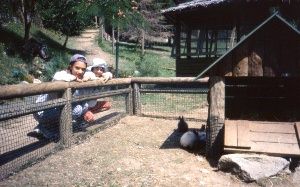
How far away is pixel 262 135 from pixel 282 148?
0.33 metres

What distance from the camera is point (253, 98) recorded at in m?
6.11

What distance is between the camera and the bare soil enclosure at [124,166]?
421 cm

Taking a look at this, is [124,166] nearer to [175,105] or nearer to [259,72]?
[259,72]

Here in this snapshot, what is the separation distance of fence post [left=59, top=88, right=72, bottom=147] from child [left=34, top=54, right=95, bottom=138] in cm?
11

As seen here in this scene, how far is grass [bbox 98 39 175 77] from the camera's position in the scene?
58.7ft

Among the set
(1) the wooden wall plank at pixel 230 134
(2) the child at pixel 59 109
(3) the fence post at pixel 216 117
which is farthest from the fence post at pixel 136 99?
(1) the wooden wall plank at pixel 230 134

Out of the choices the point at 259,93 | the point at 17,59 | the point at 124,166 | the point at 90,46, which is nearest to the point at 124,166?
the point at 124,166

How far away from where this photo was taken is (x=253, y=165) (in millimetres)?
4348

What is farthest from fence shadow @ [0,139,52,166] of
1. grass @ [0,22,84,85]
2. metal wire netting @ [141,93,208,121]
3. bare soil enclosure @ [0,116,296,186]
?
grass @ [0,22,84,85]

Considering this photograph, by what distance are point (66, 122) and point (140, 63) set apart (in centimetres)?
1351

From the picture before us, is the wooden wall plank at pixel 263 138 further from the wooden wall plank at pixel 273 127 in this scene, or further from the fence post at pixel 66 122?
the fence post at pixel 66 122

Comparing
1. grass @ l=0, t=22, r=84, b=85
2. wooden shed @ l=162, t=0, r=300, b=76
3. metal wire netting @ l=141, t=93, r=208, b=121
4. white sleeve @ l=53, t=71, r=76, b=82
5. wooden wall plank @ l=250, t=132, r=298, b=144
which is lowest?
metal wire netting @ l=141, t=93, r=208, b=121

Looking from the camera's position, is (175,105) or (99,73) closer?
(99,73)

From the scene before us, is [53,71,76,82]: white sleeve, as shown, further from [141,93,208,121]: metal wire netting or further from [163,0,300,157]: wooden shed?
[141,93,208,121]: metal wire netting
